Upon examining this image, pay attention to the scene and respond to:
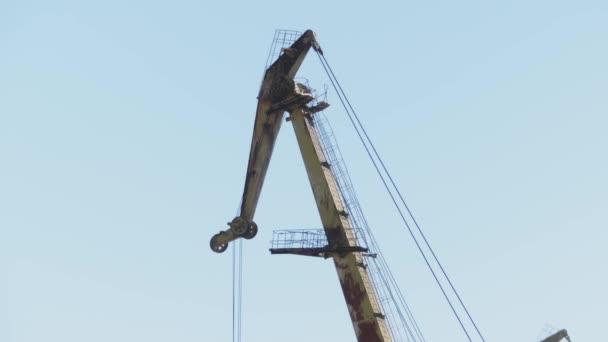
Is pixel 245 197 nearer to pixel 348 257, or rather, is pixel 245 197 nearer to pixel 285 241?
pixel 285 241

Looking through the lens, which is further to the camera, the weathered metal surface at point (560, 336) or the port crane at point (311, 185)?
the port crane at point (311, 185)

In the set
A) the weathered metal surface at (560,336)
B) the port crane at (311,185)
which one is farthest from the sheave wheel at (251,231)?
the weathered metal surface at (560,336)

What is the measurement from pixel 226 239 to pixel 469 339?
9.48 m

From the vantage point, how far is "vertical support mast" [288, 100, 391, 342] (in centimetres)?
2339

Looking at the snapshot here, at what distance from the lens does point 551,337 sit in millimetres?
21953

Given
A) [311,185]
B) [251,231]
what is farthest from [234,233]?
[311,185]

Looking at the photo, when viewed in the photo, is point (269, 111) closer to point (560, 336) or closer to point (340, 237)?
point (340, 237)

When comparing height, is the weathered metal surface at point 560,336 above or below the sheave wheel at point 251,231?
below

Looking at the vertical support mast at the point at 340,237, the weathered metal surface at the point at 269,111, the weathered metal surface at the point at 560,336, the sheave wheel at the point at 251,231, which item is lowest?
the weathered metal surface at the point at 560,336

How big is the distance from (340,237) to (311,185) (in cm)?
219

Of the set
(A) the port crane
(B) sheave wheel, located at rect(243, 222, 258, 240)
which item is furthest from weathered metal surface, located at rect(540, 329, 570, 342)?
(B) sheave wheel, located at rect(243, 222, 258, 240)

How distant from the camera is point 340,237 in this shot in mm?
24406

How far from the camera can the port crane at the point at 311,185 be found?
23641 mm

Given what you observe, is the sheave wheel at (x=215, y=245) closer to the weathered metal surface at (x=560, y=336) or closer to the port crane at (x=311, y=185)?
the port crane at (x=311, y=185)
